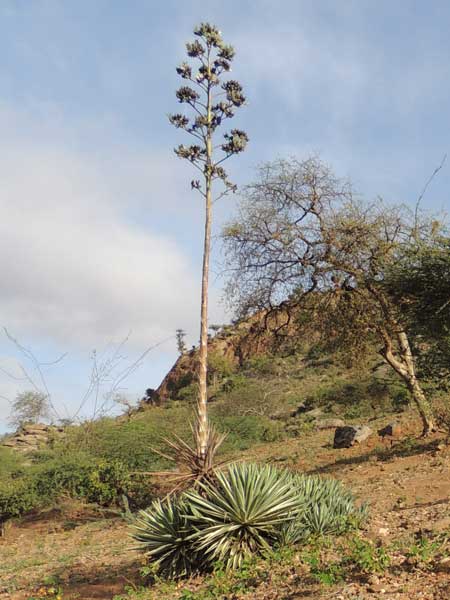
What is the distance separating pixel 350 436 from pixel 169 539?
12040 millimetres

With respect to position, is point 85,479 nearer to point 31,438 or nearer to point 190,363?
point 31,438

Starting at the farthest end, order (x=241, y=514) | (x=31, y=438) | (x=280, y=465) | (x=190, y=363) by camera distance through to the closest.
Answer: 1. (x=190, y=363)
2. (x=31, y=438)
3. (x=280, y=465)
4. (x=241, y=514)

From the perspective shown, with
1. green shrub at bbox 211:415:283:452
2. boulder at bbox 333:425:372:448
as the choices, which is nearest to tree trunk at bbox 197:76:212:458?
boulder at bbox 333:425:372:448

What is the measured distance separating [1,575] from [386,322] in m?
10.7

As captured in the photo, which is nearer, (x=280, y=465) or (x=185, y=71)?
(x=185, y=71)

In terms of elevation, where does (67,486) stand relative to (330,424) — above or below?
below

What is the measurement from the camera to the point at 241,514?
26.0 ft

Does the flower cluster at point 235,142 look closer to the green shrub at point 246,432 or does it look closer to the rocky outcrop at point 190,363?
the green shrub at point 246,432

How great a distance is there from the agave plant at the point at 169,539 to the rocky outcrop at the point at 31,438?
103 feet

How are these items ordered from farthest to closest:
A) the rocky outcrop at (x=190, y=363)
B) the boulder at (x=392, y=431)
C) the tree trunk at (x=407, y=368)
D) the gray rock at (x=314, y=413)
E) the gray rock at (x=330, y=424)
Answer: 1. the rocky outcrop at (x=190, y=363)
2. the gray rock at (x=314, y=413)
3. the gray rock at (x=330, y=424)
4. the boulder at (x=392, y=431)
5. the tree trunk at (x=407, y=368)

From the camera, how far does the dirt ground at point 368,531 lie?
5949 millimetres

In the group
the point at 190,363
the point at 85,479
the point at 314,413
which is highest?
the point at 190,363

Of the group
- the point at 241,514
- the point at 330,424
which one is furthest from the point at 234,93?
the point at 330,424

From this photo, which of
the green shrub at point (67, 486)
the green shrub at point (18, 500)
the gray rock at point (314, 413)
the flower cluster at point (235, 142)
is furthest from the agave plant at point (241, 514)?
the gray rock at point (314, 413)
